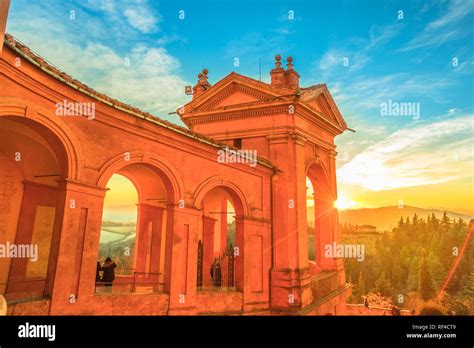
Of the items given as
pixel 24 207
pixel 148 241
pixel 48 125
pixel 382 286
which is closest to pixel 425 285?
pixel 382 286

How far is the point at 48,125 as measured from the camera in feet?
21.5

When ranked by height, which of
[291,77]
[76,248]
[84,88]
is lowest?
[76,248]

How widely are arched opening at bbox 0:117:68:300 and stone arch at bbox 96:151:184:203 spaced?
141 centimetres

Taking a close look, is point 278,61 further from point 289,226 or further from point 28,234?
point 28,234

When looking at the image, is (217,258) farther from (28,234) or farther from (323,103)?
(323,103)

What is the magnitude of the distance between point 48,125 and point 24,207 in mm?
3537

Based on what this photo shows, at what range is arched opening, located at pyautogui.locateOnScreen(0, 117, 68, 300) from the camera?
833cm

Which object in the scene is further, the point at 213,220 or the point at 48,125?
the point at 213,220

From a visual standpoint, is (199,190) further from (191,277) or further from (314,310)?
(314,310)

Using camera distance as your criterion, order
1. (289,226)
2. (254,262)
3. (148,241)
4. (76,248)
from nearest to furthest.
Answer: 1. (76,248)
2. (148,241)
3. (254,262)
4. (289,226)

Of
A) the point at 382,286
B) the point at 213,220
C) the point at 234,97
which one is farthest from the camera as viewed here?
the point at 382,286

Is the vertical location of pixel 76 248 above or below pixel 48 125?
below

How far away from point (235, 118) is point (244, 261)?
23.1ft
